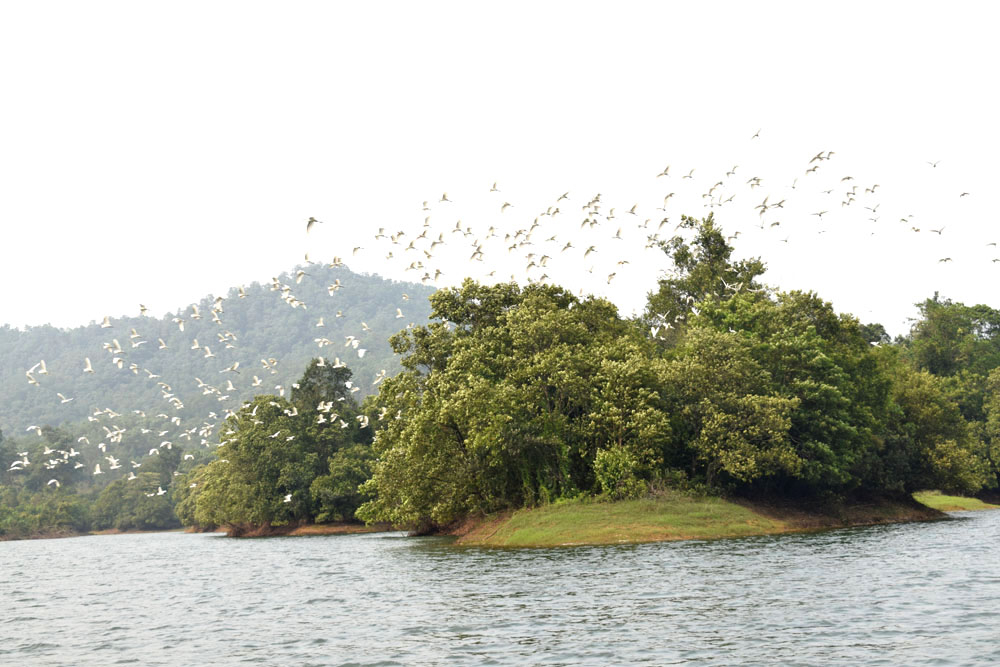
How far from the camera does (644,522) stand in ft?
194

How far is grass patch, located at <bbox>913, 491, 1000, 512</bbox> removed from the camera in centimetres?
10106

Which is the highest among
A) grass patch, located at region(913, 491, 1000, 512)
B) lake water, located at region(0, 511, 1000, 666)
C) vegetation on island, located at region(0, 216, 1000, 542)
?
vegetation on island, located at region(0, 216, 1000, 542)

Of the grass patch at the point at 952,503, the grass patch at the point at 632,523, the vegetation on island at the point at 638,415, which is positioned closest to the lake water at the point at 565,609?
the grass patch at the point at 632,523

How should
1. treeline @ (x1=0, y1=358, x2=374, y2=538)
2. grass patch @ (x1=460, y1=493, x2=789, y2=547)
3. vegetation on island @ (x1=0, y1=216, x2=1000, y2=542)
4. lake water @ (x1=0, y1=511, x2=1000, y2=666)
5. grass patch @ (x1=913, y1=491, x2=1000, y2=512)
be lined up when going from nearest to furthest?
lake water @ (x1=0, y1=511, x2=1000, y2=666) → grass patch @ (x1=460, y1=493, x2=789, y2=547) → vegetation on island @ (x1=0, y1=216, x2=1000, y2=542) → grass patch @ (x1=913, y1=491, x2=1000, y2=512) → treeline @ (x1=0, y1=358, x2=374, y2=538)

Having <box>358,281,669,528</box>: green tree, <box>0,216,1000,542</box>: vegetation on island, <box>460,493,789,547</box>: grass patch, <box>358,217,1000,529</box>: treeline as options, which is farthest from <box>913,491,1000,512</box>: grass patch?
<box>358,281,669,528</box>: green tree

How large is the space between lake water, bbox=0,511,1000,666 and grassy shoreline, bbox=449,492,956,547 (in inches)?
170

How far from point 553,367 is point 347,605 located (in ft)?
107

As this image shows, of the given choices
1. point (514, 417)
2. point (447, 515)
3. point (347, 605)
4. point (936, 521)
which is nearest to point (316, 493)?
point (447, 515)

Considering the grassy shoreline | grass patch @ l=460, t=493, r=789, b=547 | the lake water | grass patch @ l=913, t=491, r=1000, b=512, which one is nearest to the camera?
the lake water

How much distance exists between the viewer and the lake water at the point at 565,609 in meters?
23.8

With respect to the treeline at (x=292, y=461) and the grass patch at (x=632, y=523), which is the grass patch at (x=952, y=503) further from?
the treeline at (x=292, y=461)

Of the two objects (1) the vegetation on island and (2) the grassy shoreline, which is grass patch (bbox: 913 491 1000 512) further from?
(2) the grassy shoreline

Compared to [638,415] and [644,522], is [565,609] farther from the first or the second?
[638,415]

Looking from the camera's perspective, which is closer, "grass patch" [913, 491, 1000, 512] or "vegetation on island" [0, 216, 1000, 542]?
"vegetation on island" [0, 216, 1000, 542]
